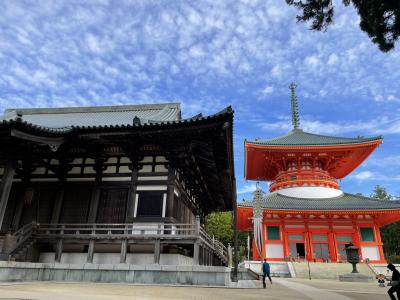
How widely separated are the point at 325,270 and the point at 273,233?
5515mm

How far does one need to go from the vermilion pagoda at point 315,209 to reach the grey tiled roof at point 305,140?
217mm

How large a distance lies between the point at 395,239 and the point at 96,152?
5276cm

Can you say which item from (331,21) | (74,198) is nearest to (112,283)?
(74,198)

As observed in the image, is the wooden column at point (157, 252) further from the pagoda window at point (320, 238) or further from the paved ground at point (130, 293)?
Answer: the pagoda window at point (320, 238)

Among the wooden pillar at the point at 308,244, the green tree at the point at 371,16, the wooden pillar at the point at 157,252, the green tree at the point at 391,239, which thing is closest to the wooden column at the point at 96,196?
the wooden pillar at the point at 157,252

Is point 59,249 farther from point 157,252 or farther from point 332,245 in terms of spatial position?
point 332,245

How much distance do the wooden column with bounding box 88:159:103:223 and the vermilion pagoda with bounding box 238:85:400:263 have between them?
1545 centimetres

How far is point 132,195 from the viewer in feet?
47.0

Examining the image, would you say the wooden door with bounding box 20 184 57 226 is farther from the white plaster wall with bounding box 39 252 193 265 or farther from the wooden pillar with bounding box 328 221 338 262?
the wooden pillar with bounding box 328 221 338 262

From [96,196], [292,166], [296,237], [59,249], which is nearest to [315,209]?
[296,237]

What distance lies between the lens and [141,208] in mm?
14117

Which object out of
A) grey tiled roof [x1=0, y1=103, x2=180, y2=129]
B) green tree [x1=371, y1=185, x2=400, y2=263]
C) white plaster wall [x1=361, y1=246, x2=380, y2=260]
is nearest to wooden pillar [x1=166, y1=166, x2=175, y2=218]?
grey tiled roof [x1=0, y1=103, x2=180, y2=129]

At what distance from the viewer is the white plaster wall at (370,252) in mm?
27734

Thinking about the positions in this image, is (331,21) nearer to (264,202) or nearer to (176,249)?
(176,249)
